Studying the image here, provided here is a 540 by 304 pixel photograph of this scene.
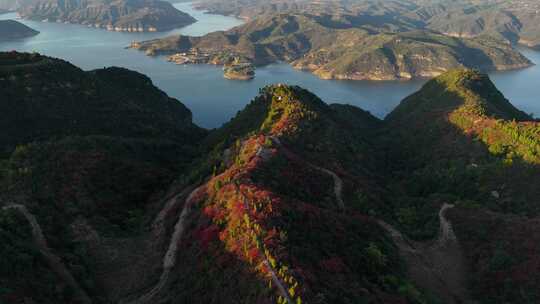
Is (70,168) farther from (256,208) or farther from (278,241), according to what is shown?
(278,241)

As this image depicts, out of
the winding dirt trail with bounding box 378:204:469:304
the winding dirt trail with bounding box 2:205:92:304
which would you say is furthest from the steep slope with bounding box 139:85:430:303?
the winding dirt trail with bounding box 2:205:92:304

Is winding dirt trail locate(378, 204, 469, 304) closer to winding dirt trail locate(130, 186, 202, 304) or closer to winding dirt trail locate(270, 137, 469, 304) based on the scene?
winding dirt trail locate(270, 137, 469, 304)

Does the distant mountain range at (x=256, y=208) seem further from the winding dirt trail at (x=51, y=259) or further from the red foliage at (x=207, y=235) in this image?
the red foliage at (x=207, y=235)

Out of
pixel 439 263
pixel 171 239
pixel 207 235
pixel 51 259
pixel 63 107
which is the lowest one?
pixel 439 263

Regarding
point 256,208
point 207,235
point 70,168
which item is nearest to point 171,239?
point 207,235

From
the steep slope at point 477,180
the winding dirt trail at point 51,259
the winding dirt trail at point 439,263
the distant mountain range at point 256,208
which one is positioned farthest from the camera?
the steep slope at point 477,180

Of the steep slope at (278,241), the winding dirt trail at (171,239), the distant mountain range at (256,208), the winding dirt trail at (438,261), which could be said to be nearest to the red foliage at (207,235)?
the steep slope at (278,241)

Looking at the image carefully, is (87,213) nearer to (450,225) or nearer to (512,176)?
(450,225)
